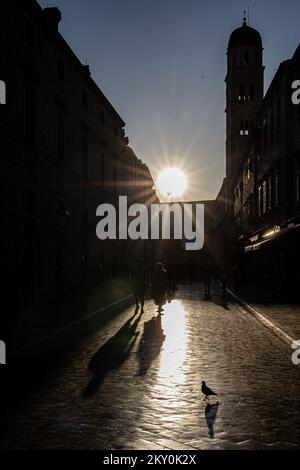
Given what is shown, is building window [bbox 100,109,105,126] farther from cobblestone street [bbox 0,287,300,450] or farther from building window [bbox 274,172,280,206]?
cobblestone street [bbox 0,287,300,450]

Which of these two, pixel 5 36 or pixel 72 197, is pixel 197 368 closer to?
pixel 5 36

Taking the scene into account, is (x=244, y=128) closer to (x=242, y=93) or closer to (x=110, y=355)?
(x=242, y=93)

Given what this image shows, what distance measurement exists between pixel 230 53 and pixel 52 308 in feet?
177

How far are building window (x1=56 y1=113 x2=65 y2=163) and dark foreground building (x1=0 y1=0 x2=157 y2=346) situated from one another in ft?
0.13

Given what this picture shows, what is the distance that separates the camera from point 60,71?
899 inches

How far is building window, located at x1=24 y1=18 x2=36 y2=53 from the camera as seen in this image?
61.0ft

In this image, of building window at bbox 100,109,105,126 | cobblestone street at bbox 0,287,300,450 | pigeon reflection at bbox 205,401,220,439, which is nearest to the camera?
cobblestone street at bbox 0,287,300,450

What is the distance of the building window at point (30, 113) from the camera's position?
18.7 metres

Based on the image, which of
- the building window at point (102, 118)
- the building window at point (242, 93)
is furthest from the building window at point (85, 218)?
the building window at point (242, 93)

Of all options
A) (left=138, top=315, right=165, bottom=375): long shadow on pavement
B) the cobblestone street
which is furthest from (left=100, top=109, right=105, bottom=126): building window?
the cobblestone street

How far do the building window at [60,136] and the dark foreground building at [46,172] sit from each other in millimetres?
41

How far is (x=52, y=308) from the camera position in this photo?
18266 mm

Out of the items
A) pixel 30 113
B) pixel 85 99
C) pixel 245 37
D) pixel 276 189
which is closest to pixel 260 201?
pixel 276 189
